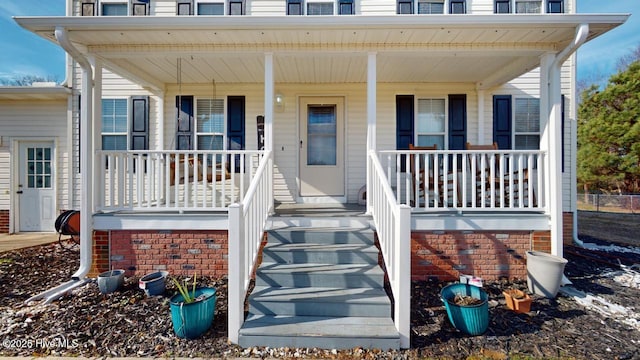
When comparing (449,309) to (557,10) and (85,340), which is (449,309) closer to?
(85,340)

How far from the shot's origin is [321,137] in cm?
566

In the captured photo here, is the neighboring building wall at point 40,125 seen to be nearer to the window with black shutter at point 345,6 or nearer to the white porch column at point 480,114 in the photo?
the window with black shutter at point 345,6

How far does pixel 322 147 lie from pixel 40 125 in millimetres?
5743

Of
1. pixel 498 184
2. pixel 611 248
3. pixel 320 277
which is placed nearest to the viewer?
pixel 320 277

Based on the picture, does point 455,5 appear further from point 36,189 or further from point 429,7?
point 36,189

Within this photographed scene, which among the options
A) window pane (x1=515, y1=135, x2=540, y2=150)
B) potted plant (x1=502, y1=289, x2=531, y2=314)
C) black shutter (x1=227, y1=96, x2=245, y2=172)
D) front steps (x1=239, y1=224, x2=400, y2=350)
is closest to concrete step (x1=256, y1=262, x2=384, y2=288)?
front steps (x1=239, y1=224, x2=400, y2=350)

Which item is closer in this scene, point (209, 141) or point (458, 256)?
point (458, 256)

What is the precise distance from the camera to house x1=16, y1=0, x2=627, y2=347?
11.4 ft

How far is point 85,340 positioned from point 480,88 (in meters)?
6.44

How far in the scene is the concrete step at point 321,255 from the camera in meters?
3.30

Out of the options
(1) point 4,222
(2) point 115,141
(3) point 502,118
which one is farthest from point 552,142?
(1) point 4,222

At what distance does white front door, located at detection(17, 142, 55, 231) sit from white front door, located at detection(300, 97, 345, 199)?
17.4 ft

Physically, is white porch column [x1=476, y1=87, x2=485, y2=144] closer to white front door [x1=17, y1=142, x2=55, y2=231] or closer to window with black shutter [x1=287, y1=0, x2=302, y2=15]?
window with black shutter [x1=287, y1=0, x2=302, y2=15]

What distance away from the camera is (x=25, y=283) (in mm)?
3729
